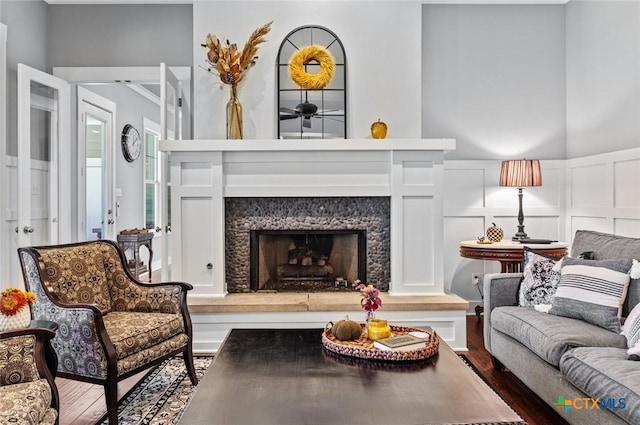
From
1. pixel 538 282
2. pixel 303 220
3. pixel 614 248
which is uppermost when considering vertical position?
pixel 303 220

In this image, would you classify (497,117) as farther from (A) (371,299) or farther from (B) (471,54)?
(A) (371,299)

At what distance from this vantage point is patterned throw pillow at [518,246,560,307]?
9.45ft

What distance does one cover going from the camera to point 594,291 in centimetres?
251

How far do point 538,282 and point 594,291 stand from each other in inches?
17.0

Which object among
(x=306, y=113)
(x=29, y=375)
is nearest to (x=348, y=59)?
(x=306, y=113)

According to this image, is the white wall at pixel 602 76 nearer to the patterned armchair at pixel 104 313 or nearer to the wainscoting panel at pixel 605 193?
the wainscoting panel at pixel 605 193

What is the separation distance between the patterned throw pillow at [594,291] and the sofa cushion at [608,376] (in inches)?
12.9

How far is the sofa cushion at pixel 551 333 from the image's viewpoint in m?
2.27

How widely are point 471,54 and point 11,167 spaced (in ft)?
13.2

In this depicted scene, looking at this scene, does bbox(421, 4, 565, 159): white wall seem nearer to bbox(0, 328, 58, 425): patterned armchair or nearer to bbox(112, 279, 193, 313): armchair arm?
bbox(112, 279, 193, 313): armchair arm

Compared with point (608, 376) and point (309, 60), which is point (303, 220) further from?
point (608, 376)

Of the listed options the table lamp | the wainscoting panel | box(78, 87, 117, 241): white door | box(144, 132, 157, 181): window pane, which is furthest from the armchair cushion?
box(144, 132, 157, 181): window pane

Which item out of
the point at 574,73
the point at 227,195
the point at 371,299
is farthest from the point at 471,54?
the point at 371,299

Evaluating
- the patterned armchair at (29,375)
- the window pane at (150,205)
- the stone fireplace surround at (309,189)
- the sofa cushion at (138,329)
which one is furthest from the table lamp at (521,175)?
the window pane at (150,205)
